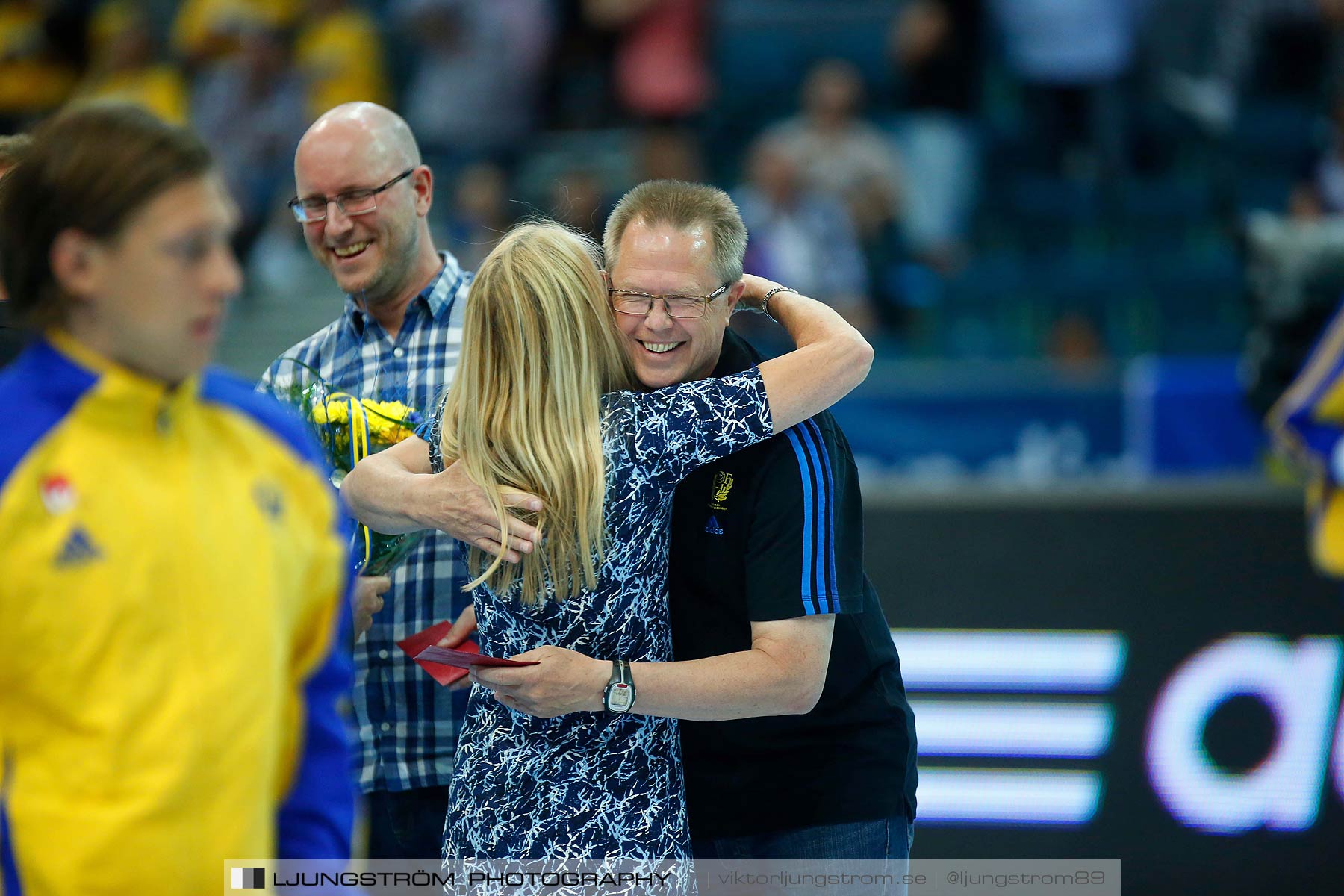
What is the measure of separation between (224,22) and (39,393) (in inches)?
378

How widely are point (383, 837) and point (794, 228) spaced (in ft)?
18.1

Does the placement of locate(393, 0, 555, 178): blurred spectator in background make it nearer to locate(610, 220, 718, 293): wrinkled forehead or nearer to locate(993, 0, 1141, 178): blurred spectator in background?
locate(993, 0, 1141, 178): blurred spectator in background

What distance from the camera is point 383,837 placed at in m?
3.12

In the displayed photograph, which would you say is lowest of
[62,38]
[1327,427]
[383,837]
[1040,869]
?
[1040,869]

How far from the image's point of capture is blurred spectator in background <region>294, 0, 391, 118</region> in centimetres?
973

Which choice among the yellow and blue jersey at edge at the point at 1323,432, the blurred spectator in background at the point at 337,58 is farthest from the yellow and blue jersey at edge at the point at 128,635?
the blurred spectator in background at the point at 337,58

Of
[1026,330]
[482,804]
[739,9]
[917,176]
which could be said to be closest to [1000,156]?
[917,176]

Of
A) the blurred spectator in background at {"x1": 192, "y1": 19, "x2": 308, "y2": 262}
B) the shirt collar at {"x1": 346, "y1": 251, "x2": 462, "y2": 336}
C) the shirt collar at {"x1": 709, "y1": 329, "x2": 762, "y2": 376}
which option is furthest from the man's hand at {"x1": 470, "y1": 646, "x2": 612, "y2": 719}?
the blurred spectator in background at {"x1": 192, "y1": 19, "x2": 308, "y2": 262}

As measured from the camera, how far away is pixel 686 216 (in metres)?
2.53

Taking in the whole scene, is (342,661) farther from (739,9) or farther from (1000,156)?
(739,9)

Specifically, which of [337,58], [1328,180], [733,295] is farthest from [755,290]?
[337,58]

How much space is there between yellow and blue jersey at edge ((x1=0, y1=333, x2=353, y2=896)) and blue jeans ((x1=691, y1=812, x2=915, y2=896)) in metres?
1.10

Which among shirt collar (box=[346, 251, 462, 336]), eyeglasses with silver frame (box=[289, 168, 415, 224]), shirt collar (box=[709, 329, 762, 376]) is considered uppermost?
eyeglasses with silver frame (box=[289, 168, 415, 224])

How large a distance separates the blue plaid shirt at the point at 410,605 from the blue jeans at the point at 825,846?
676 millimetres
